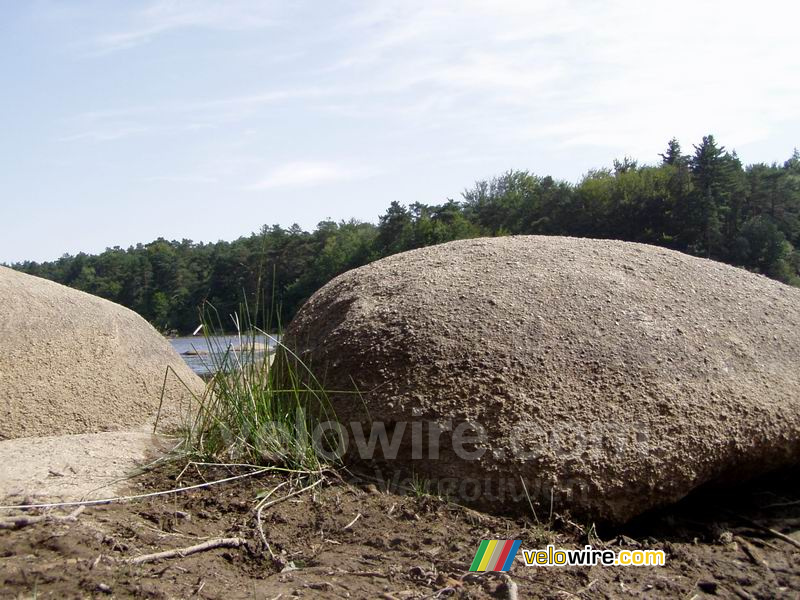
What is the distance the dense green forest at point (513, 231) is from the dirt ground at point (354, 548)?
182 cm

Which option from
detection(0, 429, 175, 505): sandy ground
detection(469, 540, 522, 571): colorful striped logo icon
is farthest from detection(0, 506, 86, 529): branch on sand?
detection(469, 540, 522, 571): colorful striped logo icon

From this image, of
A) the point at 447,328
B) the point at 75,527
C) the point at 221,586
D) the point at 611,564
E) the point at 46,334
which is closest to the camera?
the point at 221,586

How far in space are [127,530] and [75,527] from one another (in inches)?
7.2

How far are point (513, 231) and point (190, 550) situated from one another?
33532 mm

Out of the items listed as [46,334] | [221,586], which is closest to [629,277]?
[221,586]

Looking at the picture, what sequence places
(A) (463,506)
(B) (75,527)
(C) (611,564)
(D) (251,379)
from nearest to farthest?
(B) (75,527)
(C) (611,564)
(A) (463,506)
(D) (251,379)

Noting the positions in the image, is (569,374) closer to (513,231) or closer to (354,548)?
(354,548)

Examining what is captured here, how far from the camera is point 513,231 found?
35625mm

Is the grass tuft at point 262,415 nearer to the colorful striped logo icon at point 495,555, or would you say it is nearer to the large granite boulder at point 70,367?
the colorful striped logo icon at point 495,555

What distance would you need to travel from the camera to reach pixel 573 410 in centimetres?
358

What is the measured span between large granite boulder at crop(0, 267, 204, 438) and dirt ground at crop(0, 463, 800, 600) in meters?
2.49

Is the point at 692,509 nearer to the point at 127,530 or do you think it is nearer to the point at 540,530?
the point at 540,530

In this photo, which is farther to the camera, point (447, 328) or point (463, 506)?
point (447, 328)

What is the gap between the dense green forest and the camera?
1093cm
